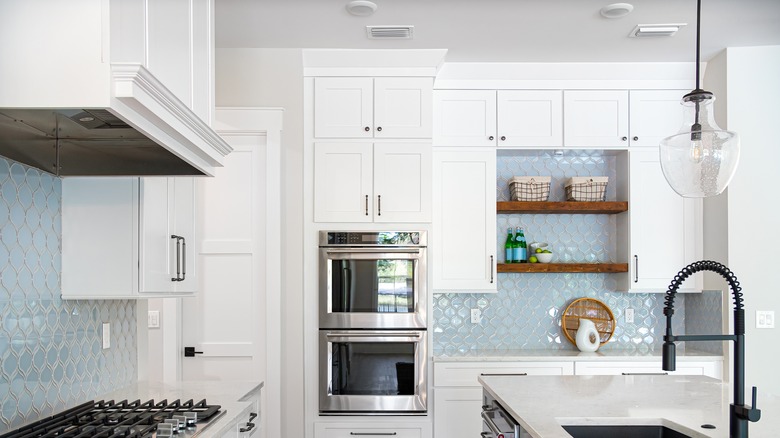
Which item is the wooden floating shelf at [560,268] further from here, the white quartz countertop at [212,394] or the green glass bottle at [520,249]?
the white quartz countertop at [212,394]

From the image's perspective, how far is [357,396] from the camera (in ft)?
13.3

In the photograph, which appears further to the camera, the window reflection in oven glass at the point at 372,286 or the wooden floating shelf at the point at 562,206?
the wooden floating shelf at the point at 562,206

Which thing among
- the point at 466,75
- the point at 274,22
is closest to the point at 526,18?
the point at 466,75

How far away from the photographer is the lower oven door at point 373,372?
4.05 meters

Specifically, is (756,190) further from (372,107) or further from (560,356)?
(372,107)

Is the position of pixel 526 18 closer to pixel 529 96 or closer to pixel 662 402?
pixel 529 96

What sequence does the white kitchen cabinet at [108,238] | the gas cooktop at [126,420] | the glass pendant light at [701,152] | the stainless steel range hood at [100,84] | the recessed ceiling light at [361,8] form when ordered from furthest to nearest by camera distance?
1. the recessed ceiling light at [361,8]
2. the white kitchen cabinet at [108,238]
3. the glass pendant light at [701,152]
4. the gas cooktop at [126,420]
5. the stainless steel range hood at [100,84]

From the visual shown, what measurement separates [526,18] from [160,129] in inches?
95.1

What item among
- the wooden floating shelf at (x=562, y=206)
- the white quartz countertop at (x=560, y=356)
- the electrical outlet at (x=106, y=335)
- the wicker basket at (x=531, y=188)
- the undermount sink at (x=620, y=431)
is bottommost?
the white quartz countertop at (x=560, y=356)

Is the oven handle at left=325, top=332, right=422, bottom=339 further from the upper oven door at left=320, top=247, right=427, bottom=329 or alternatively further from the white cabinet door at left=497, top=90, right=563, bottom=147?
the white cabinet door at left=497, top=90, right=563, bottom=147

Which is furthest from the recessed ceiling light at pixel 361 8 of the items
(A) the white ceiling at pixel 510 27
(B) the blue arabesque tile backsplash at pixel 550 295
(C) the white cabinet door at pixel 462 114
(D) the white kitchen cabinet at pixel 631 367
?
(D) the white kitchen cabinet at pixel 631 367

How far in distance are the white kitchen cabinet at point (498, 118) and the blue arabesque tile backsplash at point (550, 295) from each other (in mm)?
260

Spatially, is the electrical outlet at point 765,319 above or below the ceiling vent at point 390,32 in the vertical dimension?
below

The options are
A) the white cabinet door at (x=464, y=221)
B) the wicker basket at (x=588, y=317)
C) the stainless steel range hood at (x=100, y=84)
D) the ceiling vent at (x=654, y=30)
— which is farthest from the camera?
the wicker basket at (x=588, y=317)
